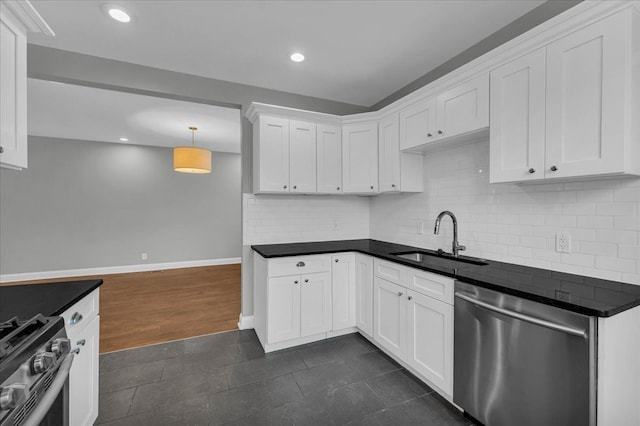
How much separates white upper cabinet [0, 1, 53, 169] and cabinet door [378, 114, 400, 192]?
256 cm

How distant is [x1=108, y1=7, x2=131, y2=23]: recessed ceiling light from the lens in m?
1.99

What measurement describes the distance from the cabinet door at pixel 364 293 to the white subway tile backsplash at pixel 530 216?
627mm

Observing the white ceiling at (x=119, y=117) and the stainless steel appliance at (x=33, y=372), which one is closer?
the stainless steel appliance at (x=33, y=372)

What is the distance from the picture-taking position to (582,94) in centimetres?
146

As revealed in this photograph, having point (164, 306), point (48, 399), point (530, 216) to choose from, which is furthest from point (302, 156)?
point (164, 306)

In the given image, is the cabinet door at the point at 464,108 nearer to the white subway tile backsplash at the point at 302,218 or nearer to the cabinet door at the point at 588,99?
the cabinet door at the point at 588,99

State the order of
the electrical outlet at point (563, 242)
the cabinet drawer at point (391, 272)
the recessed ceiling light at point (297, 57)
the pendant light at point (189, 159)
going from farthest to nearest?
the pendant light at point (189, 159) → the recessed ceiling light at point (297, 57) → the cabinet drawer at point (391, 272) → the electrical outlet at point (563, 242)

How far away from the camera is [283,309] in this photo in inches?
103

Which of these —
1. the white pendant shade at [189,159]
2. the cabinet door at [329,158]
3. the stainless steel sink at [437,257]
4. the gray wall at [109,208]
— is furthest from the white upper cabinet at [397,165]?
the gray wall at [109,208]

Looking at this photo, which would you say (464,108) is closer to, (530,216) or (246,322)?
(530,216)

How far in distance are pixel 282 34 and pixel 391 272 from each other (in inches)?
84.8

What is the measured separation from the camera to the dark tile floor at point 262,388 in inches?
70.6

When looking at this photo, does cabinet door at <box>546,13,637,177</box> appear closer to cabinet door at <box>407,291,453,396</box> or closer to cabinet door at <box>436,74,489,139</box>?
cabinet door at <box>436,74,489,139</box>

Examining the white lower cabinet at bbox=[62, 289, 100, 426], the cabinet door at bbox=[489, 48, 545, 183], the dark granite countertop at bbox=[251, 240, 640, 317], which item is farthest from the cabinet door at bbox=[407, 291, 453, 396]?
the white lower cabinet at bbox=[62, 289, 100, 426]
